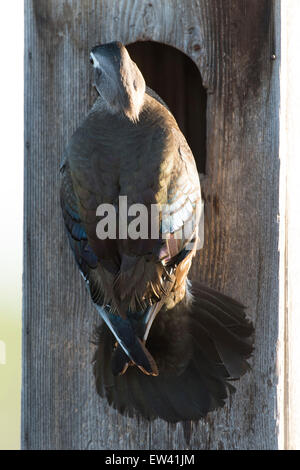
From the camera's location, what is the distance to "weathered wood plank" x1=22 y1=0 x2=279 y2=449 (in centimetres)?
279

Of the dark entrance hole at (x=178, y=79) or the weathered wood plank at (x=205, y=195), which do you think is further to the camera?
the dark entrance hole at (x=178, y=79)

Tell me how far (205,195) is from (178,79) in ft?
1.76

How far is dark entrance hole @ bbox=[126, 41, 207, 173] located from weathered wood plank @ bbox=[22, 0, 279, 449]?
224mm

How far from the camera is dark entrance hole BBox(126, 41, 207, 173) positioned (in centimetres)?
306

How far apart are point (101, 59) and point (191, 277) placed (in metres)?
0.85

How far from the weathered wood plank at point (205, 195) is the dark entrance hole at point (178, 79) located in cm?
22

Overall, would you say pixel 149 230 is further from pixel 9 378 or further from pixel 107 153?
pixel 9 378

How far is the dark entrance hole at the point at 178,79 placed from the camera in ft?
10.0

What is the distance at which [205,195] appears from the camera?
285 centimetres

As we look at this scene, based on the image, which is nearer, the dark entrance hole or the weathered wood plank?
the weathered wood plank

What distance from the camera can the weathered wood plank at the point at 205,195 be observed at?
279 cm

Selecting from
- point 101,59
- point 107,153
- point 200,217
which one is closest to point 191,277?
point 200,217

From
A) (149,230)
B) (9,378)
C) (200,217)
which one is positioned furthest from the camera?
(9,378)

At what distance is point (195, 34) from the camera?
9.24ft
